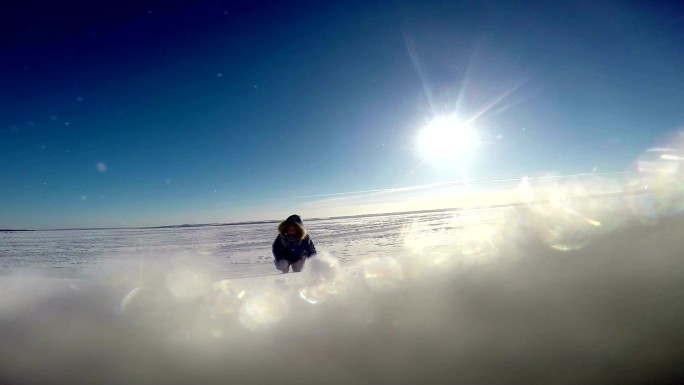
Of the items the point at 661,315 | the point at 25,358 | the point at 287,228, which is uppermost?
the point at 287,228

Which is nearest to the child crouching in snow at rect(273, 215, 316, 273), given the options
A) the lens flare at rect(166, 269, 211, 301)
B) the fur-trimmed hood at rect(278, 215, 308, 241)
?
the fur-trimmed hood at rect(278, 215, 308, 241)

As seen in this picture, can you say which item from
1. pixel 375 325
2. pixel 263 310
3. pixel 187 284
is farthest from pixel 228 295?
pixel 375 325

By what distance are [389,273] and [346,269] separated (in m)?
1.30

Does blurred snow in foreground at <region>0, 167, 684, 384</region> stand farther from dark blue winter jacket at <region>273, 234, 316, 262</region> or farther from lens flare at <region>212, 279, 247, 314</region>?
dark blue winter jacket at <region>273, 234, 316, 262</region>

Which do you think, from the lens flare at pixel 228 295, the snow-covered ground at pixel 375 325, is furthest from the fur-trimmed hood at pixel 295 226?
the lens flare at pixel 228 295

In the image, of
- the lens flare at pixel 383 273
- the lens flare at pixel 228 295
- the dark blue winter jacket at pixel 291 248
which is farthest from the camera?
the dark blue winter jacket at pixel 291 248

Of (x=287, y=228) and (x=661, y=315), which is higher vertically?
(x=287, y=228)

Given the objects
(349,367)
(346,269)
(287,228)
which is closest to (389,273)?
(346,269)

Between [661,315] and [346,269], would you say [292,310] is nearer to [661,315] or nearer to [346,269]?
[346,269]

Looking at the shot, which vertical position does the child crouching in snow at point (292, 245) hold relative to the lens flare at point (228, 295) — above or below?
above

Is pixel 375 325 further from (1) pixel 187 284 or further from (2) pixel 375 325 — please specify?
(1) pixel 187 284

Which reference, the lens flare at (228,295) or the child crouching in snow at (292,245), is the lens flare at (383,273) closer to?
the child crouching in snow at (292,245)

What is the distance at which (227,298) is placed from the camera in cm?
629

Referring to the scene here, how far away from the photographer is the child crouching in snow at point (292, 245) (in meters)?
7.42
